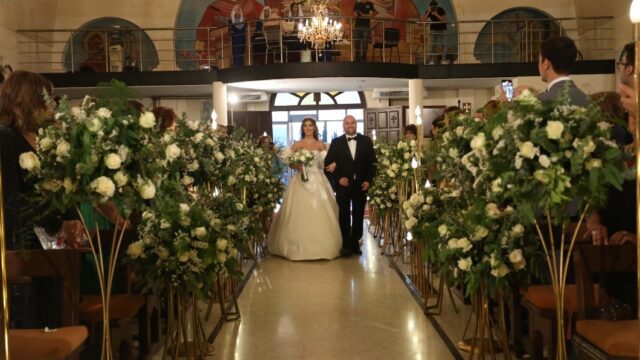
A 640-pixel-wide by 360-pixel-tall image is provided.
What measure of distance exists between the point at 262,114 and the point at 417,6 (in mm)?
Answer: 5345

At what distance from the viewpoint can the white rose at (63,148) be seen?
3344 mm

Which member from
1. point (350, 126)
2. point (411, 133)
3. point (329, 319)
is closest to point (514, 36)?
point (411, 133)

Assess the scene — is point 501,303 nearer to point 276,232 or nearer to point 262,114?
point 276,232

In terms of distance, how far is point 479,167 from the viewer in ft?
12.5

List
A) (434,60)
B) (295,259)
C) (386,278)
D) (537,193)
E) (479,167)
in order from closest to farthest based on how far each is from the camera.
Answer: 1. (537,193)
2. (479,167)
3. (386,278)
4. (295,259)
5. (434,60)

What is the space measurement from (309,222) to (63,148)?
6253 mm

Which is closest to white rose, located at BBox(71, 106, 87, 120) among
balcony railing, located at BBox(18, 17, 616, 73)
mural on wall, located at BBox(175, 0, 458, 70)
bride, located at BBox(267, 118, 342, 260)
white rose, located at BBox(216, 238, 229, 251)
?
white rose, located at BBox(216, 238, 229, 251)

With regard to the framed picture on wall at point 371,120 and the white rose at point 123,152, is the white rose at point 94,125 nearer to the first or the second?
the white rose at point 123,152

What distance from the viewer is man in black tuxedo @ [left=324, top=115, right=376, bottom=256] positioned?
32.1 feet

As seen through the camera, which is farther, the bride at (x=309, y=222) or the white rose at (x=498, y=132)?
the bride at (x=309, y=222)

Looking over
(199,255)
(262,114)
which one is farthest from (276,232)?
(262,114)

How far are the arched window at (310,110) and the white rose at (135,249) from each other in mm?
18818

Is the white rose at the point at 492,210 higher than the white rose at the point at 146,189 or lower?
lower

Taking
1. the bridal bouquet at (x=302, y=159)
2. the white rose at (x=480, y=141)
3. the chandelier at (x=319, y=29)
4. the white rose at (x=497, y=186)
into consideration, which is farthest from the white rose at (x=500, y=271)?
the chandelier at (x=319, y=29)
